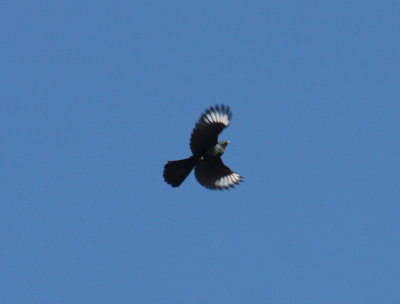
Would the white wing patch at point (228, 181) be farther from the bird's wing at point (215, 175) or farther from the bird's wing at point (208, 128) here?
the bird's wing at point (208, 128)

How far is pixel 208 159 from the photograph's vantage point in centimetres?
2325

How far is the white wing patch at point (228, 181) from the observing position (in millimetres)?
23688

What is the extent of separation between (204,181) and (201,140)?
124 cm

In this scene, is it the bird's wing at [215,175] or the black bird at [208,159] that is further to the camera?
the bird's wing at [215,175]

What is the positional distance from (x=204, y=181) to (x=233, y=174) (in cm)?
82

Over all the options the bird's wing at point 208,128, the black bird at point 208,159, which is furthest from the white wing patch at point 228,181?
the bird's wing at point 208,128

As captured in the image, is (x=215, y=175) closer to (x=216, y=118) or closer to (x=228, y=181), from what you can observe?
(x=228, y=181)

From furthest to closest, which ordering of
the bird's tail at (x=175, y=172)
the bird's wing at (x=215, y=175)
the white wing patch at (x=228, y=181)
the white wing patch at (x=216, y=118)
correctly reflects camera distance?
the white wing patch at (x=228, y=181)
the bird's wing at (x=215, y=175)
the white wing patch at (x=216, y=118)
the bird's tail at (x=175, y=172)

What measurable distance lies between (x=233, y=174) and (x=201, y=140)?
1569 mm

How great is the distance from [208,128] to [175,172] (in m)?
1.34

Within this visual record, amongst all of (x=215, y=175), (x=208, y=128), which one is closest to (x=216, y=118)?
(x=208, y=128)

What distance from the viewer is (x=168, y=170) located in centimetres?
2258

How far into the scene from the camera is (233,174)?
2392 centimetres

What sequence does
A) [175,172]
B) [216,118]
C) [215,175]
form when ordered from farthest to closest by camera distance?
[215,175]
[216,118]
[175,172]
